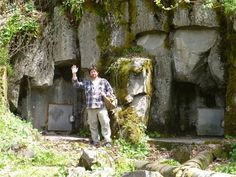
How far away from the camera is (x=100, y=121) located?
435 inches

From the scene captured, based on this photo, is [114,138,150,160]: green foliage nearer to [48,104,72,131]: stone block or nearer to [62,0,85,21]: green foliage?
[48,104,72,131]: stone block

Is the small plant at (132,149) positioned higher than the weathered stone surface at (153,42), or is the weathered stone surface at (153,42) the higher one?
the weathered stone surface at (153,42)

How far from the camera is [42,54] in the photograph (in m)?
13.3

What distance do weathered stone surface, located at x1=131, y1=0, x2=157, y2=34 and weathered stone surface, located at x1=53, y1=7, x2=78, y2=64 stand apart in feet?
6.33

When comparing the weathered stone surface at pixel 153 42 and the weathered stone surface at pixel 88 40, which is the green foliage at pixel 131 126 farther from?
the weathered stone surface at pixel 88 40

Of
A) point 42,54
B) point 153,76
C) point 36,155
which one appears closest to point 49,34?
point 42,54

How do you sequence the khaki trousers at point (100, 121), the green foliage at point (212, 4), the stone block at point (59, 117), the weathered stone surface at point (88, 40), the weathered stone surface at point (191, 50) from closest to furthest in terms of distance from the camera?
1. the green foliage at point (212, 4)
2. the khaki trousers at point (100, 121)
3. the weathered stone surface at point (191, 50)
4. the weathered stone surface at point (88, 40)
5. the stone block at point (59, 117)

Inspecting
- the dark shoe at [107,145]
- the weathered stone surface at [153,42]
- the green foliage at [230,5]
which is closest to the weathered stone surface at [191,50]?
the weathered stone surface at [153,42]

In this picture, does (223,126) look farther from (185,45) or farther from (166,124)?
(185,45)

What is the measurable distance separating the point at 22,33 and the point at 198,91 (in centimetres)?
553

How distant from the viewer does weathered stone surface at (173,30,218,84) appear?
12297mm

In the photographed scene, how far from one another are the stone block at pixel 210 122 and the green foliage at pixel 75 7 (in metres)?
4.60

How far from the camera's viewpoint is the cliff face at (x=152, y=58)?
12.2 meters

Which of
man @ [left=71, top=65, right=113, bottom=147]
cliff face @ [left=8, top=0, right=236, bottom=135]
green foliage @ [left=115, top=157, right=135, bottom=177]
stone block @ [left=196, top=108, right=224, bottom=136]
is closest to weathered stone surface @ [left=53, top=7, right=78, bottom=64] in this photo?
cliff face @ [left=8, top=0, right=236, bottom=135]
